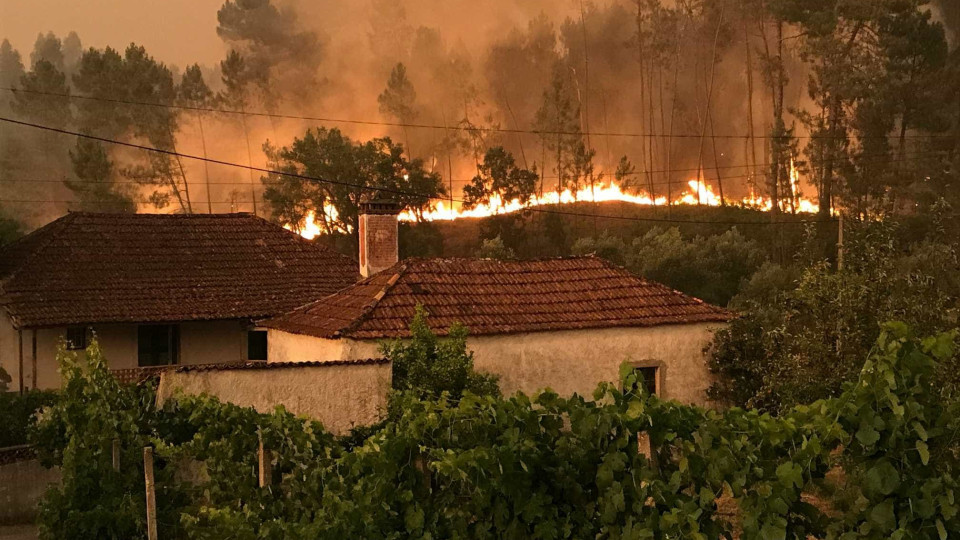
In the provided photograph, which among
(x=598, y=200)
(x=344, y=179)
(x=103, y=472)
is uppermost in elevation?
(x=344, y=179)

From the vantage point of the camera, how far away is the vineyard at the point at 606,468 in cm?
636

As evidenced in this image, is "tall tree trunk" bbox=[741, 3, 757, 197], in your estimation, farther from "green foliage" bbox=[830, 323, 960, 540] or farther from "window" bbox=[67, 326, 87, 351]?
"green foliage" bbox=[830, 323, 960, 540]

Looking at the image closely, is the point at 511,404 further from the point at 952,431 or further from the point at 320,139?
the point at 320,139

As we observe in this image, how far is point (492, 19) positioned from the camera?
7881cm

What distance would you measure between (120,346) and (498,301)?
40.7 feet

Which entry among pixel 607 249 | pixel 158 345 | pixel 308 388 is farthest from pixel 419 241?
pixel 308 388

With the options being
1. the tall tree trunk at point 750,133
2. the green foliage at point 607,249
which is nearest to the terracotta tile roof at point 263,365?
the green foliage at point 607,249

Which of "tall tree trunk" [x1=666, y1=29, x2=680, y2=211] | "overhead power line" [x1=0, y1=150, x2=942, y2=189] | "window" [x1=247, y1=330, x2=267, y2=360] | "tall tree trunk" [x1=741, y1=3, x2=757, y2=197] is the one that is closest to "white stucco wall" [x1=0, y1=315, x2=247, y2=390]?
"window" [x1=247, y1=330, x2=267, y2=360]

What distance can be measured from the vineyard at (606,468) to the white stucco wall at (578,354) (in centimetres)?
853

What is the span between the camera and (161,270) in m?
30.3

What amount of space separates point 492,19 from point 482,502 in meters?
73.7

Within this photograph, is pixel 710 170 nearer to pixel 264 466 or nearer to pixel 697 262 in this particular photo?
pixel 697 262

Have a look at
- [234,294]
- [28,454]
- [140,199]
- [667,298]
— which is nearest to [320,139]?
[140,199]

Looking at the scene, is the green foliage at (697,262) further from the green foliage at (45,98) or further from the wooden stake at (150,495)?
the green foliage at (45,98)
